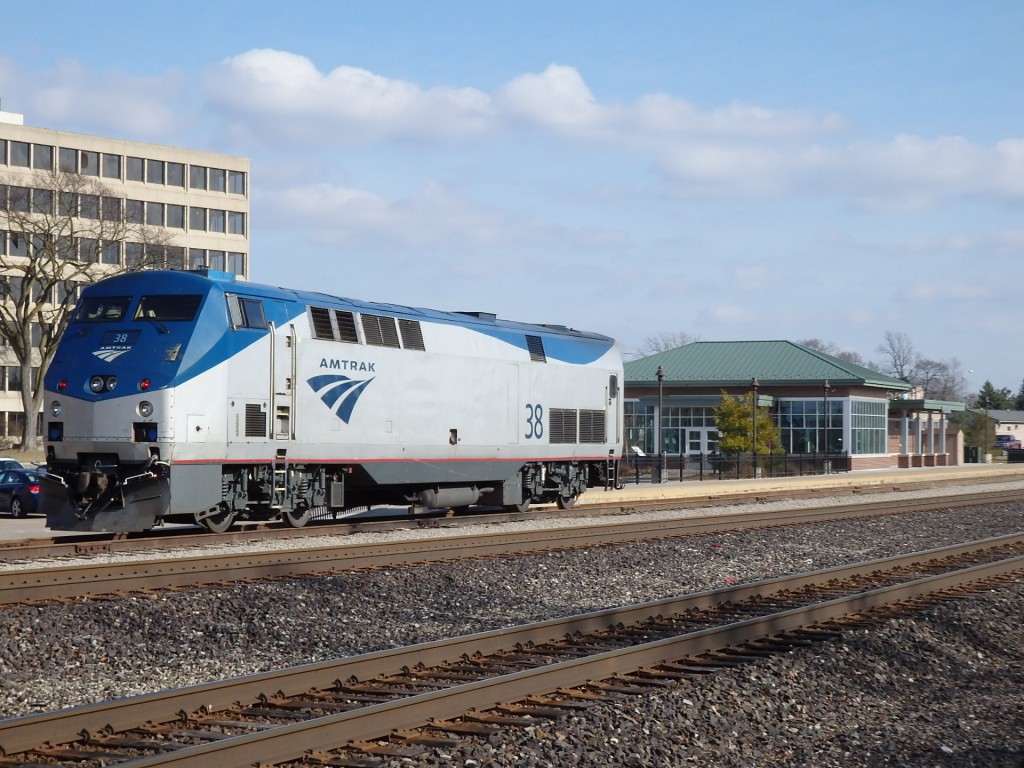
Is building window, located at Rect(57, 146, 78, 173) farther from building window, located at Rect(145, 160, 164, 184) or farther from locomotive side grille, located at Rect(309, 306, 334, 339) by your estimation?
locomotive side grille, located at Rect(309, 306, 334, 339)

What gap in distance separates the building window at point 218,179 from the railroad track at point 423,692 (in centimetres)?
8078

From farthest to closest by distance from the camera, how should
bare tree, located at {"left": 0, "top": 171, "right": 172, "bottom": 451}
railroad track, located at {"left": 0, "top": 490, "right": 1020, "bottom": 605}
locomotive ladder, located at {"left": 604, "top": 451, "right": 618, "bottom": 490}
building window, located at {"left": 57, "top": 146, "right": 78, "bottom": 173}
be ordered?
building window, located at {"left": 57, "top": 146, "right": 78, "bottom": 173}, bare tree, located at {"left": 0, "top": 171, "right": 172, "bottom": 451}, locomotive ladder, located at {"left": 604, "top": 451, "right": 618, "bottom": 490}, railroad track, located at {"left": 0, "top": 490, "right": 1020, "bottom": 605}

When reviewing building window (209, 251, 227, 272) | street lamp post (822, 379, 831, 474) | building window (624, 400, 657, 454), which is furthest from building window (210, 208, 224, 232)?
street lamp post (822, 379, 831, 474)

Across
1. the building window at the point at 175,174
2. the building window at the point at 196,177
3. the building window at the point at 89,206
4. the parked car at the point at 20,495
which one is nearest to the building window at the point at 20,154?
the building window at the point at 89,206

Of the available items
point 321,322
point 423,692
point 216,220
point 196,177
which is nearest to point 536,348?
point 321,322

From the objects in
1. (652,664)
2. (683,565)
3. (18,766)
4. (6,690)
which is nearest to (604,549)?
(683,565)

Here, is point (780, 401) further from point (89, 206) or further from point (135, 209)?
point (135, 209)

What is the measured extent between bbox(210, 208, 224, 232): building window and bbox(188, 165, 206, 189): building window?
200 centimetres

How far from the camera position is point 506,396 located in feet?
83.6

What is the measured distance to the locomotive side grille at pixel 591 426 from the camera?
2839cm

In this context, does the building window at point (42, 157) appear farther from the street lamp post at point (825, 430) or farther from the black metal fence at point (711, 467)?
the street lamp post at point (825, 430)

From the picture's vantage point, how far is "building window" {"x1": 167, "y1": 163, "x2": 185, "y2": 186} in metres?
86.6

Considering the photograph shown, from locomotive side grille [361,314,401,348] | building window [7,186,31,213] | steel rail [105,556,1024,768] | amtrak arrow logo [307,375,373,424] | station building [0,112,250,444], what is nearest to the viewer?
steel rail [105,556,1024,768]

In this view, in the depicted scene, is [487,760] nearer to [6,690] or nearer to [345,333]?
[6,690]
